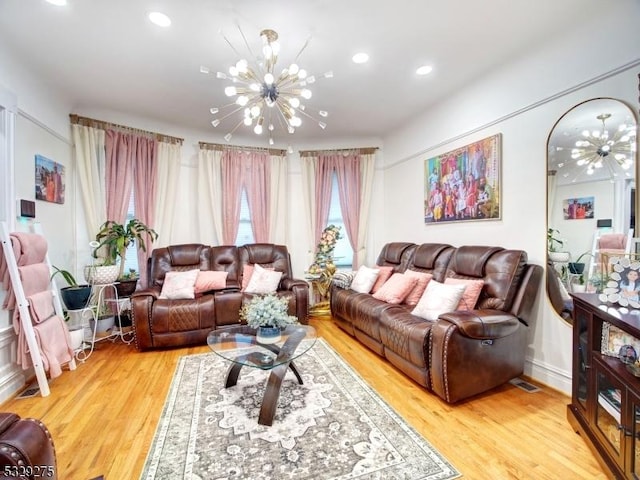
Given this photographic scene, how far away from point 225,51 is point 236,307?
2582 millimetres

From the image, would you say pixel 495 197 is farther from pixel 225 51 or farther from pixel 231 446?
pixel 231 446


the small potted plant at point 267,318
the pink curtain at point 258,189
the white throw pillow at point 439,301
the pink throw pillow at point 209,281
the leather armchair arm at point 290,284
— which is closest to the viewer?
the small potted plant at point 267,318

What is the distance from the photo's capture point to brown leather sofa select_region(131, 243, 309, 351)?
3135mm

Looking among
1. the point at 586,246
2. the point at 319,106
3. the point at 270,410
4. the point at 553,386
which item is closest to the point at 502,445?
the point at 553,386

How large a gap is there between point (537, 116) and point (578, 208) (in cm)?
87

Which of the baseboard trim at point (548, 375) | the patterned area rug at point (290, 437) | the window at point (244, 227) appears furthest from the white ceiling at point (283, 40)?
the patterned area rug at point (290, 437)

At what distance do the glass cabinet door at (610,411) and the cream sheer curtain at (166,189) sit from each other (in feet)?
14.8

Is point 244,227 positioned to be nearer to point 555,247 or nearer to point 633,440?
point 555,247

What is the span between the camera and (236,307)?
3.45 metres

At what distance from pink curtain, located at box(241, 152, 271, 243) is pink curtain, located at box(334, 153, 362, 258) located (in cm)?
116

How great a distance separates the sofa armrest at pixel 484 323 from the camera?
2.06 m

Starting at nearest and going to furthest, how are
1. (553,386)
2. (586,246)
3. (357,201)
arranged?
(586,246) → (553,386) → (357,201)

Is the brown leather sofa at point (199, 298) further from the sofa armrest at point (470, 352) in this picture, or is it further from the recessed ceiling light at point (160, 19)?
the recessed ceiling light at point (160, 19)

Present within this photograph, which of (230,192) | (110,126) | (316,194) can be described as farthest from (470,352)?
(110,126)
